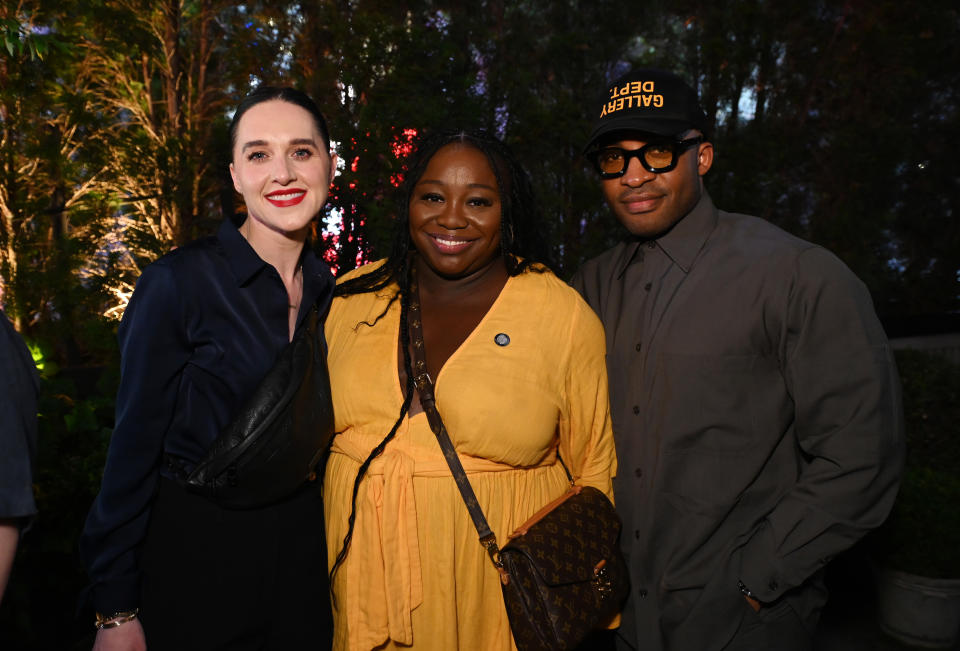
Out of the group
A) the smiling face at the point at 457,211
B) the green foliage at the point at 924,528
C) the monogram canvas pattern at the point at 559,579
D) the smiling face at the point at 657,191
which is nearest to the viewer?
the monogram canvas pattern at the point at 559,579

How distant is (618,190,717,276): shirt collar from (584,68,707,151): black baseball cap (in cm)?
30

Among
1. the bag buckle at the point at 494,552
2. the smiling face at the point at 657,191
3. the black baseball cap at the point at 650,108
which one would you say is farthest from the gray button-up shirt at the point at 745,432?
the bag buckle at the point at 494,552

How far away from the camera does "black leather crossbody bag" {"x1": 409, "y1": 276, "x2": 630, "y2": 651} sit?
210 centimetres

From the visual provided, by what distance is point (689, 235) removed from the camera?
2.50 m

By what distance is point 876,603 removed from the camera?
5.02 meters

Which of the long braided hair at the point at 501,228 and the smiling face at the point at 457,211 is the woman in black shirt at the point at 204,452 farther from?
the smiling face at the point at 457,211

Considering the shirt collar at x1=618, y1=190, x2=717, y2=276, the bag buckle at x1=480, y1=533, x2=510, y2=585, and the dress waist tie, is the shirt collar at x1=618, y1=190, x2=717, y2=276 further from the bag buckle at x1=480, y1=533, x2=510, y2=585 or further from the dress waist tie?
the bag buckle at x1=480, y1=533, x2=510, y2=585

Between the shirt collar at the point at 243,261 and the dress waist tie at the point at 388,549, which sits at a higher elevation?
the shirt collar at the point at 243,261

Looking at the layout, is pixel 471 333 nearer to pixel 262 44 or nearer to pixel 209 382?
pixel 209 382

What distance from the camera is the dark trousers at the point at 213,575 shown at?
2020mm

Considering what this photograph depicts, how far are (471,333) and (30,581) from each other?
3.72m

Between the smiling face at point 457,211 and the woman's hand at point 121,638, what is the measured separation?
1.45 metres

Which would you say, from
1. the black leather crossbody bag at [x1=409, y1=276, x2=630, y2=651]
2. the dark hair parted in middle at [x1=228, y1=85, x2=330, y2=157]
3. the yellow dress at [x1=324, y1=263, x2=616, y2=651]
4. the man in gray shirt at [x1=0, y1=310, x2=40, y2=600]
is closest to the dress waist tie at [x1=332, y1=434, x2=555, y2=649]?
the yellow dress at [x1=324, y1=263, x2=616, y2=651]

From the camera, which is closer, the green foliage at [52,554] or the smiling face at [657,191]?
the smiling face at [657,191]
